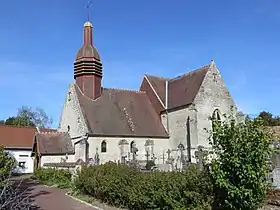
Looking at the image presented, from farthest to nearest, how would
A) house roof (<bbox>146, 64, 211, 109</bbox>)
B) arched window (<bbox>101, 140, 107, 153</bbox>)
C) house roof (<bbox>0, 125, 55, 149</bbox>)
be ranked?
house roof (<bbox>0, 125, 55, 149</bbox>), house roof (<bbox>146, 64, 211, 109</bbox>), arched window (<bbox>101, 140, 107, 153</bbox>)

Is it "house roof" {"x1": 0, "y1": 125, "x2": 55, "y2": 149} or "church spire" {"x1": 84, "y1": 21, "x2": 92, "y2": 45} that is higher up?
"church spire" {"x1": 84, "y1": 21, "x2": 92, "y2": 45}

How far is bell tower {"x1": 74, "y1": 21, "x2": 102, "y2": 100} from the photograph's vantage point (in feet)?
114

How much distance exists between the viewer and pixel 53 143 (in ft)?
107

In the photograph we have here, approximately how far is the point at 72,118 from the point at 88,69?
5501mm

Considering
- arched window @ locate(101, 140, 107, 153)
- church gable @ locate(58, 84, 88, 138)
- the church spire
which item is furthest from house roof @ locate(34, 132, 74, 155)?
the church spire

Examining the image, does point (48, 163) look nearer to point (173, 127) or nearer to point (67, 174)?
point (67, 174)

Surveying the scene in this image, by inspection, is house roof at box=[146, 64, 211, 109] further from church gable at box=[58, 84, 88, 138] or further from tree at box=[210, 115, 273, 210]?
tree at box=[210, 115, 273, 210]

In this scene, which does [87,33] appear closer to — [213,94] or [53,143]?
[53,143]

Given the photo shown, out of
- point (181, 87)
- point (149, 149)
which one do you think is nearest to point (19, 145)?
point (149, 149)

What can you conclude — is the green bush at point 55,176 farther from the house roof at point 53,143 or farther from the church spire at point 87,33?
the church spire at point 87,33

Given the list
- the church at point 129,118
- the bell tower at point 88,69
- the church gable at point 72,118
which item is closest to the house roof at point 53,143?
the church at point 129,118

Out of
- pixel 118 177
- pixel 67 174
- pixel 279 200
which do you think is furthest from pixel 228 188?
pixel 67 174

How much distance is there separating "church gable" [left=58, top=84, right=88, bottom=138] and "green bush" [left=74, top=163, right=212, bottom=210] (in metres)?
14.6

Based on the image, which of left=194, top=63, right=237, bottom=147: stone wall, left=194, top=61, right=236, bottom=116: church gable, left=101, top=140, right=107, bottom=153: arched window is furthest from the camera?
left=194, top=61, right=236, bottom=116: church gable
